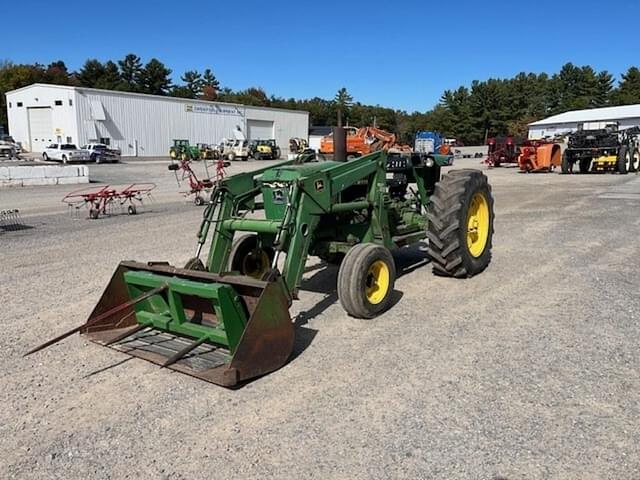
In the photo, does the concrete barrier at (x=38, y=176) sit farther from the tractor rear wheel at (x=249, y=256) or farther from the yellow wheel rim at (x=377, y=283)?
the yellow wheel rim at (x=377, y=283)

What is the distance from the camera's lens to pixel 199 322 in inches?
179

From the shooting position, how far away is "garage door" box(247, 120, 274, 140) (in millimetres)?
62044

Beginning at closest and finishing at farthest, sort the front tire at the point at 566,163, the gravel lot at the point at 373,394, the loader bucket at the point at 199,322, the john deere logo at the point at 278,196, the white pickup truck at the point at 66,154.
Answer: the gravel lot at the point at 373,394 < the loader bucket at the point at 199,322 < the john deere logo at the point at 278,196 < the front tire at the point at 566,163 < the white pickup truck at the point at 66,154

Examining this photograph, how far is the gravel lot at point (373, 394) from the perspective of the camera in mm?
3061

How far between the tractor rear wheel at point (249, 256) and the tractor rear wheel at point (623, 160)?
22.8 meters

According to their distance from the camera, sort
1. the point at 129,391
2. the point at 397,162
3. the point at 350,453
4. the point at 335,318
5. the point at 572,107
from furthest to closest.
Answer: the point at 572,107, the point at 397,162, the point at 335,318, the point at 129,391, the point at 350,453

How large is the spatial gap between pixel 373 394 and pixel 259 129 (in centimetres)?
6144

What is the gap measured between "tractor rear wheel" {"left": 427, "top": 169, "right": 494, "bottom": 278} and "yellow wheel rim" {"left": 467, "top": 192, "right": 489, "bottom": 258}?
0.25ft

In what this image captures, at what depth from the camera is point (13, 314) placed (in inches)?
221

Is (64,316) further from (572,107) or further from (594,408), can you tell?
(572,107)

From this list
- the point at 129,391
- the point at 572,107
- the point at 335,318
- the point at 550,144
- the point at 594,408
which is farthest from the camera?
the point at 572,107

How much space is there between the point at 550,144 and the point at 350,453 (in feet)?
91.7

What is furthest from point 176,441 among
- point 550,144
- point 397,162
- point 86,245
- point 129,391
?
point 550,144

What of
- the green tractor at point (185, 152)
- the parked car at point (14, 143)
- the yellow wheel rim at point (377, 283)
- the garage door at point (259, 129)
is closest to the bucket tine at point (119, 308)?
the yellow wheel rim at point (377, 283)
